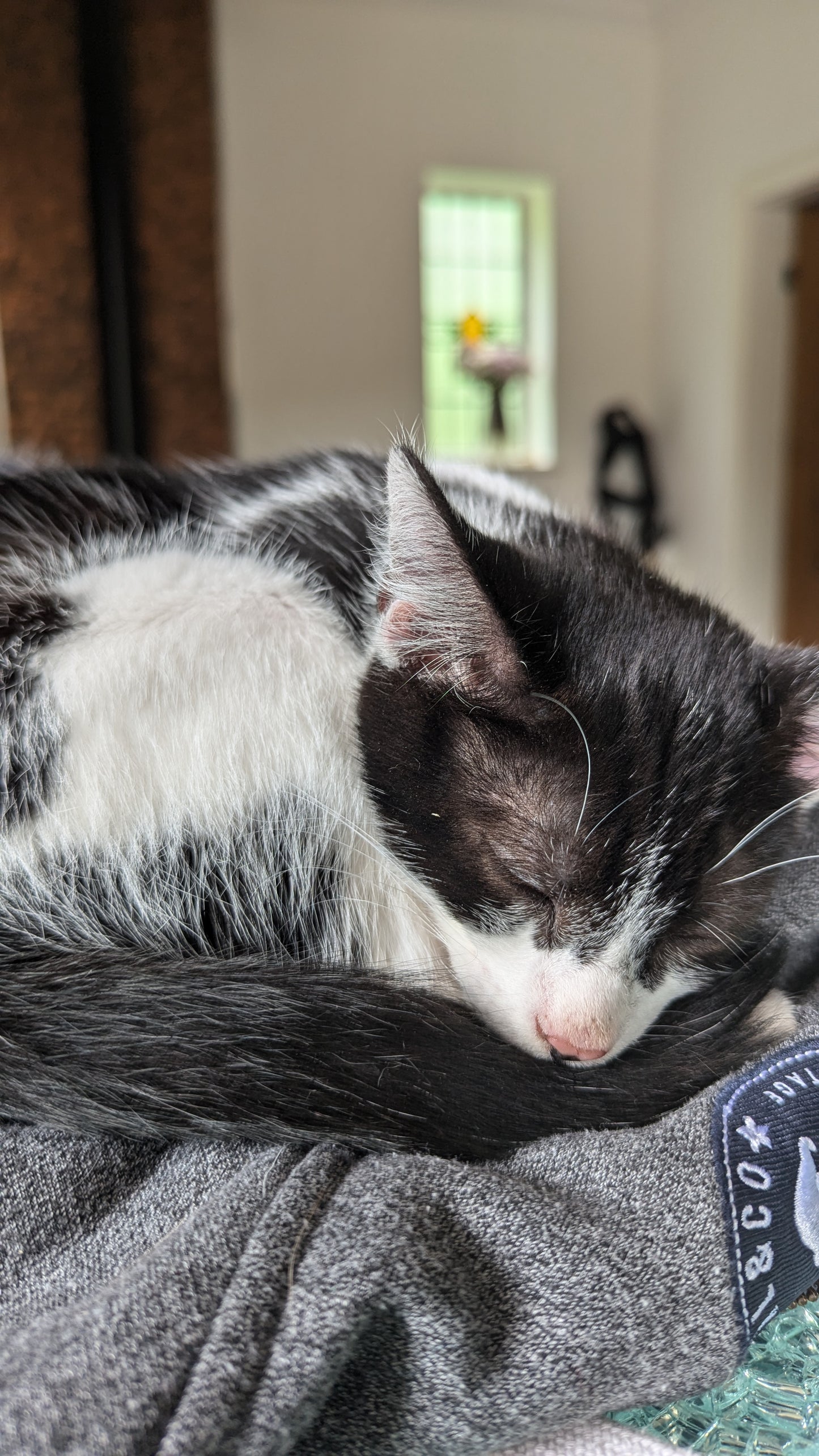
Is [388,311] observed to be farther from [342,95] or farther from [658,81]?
[658,81]

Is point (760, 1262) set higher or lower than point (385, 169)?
lower

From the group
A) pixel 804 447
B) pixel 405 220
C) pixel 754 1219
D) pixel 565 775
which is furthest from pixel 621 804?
pixel 405 220

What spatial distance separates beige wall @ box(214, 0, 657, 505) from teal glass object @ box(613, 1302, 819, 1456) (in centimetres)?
389

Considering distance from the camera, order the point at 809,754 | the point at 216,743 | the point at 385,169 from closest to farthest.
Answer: the point at 216,743 < the point at 809,754 < the point at 385,169

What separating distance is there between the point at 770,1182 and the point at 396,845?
329mm

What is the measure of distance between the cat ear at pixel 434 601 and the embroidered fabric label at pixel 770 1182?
0.30m

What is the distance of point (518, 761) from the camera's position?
678 mm

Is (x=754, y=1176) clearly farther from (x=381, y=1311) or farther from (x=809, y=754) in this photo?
(x=809, y=754)

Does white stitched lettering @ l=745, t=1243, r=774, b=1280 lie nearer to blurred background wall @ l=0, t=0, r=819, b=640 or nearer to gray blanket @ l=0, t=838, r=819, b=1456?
gray blanket @ l=0, t=838, r=819, b=1456

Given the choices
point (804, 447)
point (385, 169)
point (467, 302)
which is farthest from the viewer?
point (467, 302)

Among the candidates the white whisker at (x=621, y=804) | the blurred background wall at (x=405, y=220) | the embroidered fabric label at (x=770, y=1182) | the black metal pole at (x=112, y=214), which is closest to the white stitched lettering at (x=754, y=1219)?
the embroidered fabric label at (x=770, y=1182)

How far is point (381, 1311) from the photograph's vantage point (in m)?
0.40

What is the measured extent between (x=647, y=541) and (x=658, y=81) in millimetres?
1994

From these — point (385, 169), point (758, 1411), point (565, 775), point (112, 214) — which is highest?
point (385, 169)
